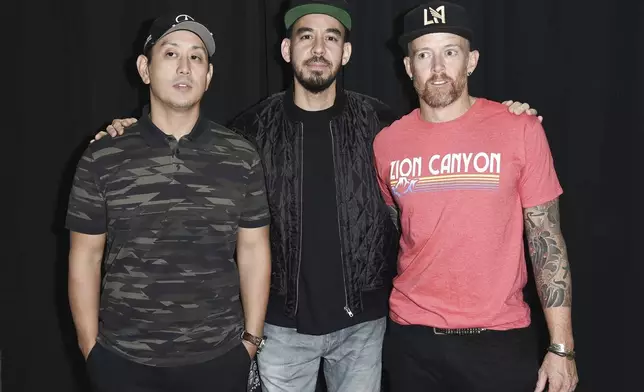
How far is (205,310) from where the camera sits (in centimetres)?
168

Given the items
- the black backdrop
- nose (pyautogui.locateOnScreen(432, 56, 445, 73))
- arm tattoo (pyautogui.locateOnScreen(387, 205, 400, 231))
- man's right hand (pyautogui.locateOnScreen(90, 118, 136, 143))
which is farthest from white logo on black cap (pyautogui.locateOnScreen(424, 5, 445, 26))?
man's right hand (pyautogui.locateOnScreen(90, 118, 136, 143))

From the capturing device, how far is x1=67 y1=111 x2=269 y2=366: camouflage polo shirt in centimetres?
165

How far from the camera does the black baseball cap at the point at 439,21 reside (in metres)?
1.79

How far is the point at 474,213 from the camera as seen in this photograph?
67.2 inches

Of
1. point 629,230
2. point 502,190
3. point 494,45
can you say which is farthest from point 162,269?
point 629,230

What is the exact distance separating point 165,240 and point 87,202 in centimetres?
25

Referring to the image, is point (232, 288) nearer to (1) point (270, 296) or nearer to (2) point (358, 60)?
(1) point (270, 296)

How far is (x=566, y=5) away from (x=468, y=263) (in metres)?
1.54

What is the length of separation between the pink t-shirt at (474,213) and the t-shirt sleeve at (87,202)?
0.90 m

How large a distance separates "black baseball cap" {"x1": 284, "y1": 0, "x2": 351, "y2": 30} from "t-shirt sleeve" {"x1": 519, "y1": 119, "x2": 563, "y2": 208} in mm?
735

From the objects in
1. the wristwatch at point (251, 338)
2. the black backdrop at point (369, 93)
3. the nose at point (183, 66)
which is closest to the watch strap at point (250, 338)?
the wristwatch at point (251, 338)

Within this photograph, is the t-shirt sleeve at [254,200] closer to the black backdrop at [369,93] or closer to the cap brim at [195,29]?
the cap brim at [195,29]

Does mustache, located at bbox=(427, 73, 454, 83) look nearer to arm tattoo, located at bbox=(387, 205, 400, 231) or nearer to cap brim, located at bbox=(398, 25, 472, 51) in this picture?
cap brim, located at bbox=(398, 25, 472, 51)

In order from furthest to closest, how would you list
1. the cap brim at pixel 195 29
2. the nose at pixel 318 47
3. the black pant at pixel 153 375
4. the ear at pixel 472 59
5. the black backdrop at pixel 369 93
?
the black backdrop at pixel 369 93 < the nose at pixel 318 47 < the ear at pixel 472 59 < the cap brim at pixel 195 29 < the black pant at pixel 153 375
